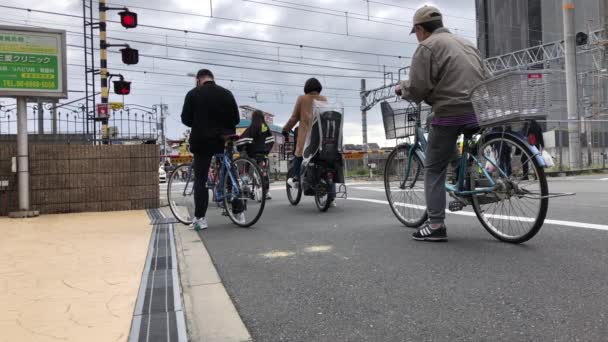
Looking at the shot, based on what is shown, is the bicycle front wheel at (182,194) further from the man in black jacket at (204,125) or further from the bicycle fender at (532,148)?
the bicycle fender at (532,148)

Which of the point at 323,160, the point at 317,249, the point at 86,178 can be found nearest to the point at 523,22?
the point at 323,160

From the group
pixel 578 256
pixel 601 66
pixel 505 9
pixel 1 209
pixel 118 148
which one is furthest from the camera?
pixel 505 9

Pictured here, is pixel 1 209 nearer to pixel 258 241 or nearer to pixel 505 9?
pixel 258 241

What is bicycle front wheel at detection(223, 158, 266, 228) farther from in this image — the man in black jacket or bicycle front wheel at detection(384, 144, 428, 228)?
bicycle front wheel at detection(384, 144, 428, 228)

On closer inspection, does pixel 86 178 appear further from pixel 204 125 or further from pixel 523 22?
pixel 523 22

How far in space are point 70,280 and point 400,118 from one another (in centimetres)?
302

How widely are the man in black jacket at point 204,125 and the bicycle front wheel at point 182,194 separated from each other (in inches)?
20.0

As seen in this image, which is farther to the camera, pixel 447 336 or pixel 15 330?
pixel 15 330

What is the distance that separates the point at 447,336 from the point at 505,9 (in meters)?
45.1

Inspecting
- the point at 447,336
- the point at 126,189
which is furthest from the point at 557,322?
the point at 126,189

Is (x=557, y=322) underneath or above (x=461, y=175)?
underneath

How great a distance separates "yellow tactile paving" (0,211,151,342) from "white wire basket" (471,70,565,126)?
2479 millimetres

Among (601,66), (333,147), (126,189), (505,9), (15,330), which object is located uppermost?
(505,9)

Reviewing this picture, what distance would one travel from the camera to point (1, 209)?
22.2 ft
